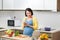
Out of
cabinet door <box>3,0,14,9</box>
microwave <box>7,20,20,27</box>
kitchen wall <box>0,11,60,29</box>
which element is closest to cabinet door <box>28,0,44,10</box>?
kitchen wall <box>0,11,60,29</box>

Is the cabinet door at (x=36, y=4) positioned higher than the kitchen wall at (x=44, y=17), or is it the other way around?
the cabinet door at (x=36, y=4)

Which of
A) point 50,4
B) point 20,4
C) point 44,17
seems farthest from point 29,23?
point 20,4

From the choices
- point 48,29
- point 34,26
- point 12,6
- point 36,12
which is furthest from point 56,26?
point 12,6

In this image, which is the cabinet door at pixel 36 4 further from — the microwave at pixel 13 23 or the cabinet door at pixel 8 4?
the microwave at pixel 13 23

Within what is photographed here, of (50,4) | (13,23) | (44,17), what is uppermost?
(50,4)

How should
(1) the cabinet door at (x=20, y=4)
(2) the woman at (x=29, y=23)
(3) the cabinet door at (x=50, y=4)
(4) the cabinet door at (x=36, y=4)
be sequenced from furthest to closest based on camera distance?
(1) the cabinet door at (x=20, y=4)
(4) the cabinet door at (x=36, y=4)
(3) the cabinet door at (x=50, y=4)
(2) the woman at (x=29, y=23)

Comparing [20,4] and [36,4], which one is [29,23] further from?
[20,4]

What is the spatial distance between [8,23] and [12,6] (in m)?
0.53

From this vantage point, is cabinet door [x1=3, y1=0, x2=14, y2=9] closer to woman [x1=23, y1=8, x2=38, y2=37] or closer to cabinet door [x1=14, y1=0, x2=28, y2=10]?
cabinet door [x1=14, y1=0, x2=28, y2=10]

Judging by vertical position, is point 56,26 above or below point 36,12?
below

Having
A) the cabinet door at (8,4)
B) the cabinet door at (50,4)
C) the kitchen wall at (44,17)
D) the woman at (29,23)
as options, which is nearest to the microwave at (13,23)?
the kitchen wall at (44,17)

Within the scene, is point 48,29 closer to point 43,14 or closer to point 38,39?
point 43,14

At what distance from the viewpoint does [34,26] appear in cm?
327

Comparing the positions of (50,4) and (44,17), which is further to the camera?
(44,17)
